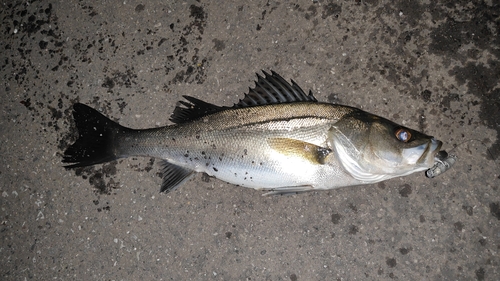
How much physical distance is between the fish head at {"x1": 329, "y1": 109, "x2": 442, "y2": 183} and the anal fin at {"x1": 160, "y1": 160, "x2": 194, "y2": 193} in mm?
1310

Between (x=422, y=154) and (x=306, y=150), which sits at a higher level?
(x=422, y=154)

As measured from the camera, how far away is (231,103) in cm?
329

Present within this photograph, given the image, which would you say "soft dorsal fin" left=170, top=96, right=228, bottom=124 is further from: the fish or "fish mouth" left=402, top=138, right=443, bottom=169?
"fish mouth" left=402, top=138, right=443, bottom=169

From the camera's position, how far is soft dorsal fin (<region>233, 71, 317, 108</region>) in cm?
281

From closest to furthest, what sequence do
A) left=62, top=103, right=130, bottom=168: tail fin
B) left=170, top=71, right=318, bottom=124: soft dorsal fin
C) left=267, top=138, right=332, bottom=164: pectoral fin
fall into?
left=267, top=138, right=332, bottom=164: pectoral fin, left=170, top=71, right=318, bottom=124: soft dorsal fin, left=62, top=103, right=130, bottom=168: tail fin

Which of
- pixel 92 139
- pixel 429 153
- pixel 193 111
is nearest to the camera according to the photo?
pixel 429 153

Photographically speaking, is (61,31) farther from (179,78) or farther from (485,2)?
→ (485,2)

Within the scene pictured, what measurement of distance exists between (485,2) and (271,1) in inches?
78.8

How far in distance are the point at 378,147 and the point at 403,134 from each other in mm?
215

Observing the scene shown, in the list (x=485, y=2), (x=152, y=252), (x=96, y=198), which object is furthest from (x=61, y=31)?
(x=485, y=2)

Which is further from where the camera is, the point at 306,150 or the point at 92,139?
the point at 92,139

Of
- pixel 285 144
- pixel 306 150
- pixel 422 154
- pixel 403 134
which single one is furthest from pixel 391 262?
pixel 285 144

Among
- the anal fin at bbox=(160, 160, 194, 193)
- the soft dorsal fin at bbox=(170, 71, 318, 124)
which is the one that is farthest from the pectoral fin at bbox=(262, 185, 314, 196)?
the anal fin at bbox=(160, 160, 194, 193)

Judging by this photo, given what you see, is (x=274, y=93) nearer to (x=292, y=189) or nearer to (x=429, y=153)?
(x=292, y=189)
